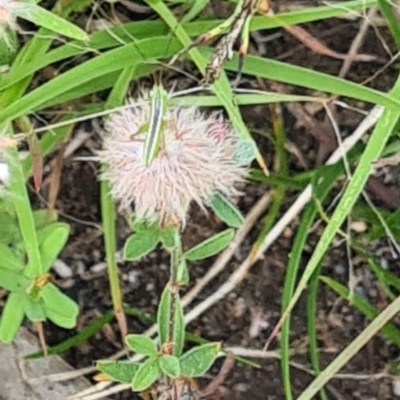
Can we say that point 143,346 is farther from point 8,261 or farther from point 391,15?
point 391,15

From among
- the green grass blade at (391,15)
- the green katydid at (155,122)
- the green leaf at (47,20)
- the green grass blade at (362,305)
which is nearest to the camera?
the green katydid at (155,122)

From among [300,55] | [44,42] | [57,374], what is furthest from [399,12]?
[57,374]

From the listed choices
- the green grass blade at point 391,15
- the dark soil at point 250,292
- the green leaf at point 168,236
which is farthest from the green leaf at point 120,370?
the green grass blade at point 391,15

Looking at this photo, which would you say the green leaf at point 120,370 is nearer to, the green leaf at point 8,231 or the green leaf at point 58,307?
the green leaf at point 58,307

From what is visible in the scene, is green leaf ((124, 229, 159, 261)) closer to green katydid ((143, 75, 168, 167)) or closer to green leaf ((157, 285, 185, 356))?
green leaf ((157, 285, 185, 356))

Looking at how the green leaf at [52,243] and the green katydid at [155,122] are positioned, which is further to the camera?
the green leaf at [52,243]

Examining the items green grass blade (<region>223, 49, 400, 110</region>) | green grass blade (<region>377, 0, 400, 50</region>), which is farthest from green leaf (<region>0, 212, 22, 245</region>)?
green grass blade (<region>377, 0, 400, 50</region>)
